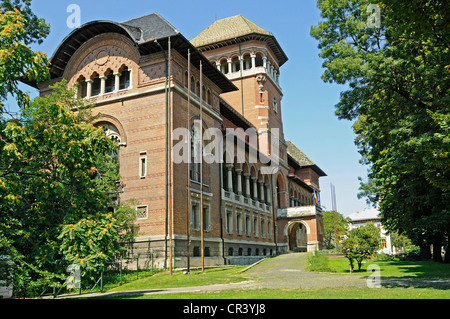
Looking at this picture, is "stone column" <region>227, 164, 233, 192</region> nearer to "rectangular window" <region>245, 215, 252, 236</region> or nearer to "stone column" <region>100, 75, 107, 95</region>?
"rectangular window" <region>245, 215, 252, 236</region>

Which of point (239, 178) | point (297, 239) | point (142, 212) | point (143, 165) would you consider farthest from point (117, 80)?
point (297, 239)

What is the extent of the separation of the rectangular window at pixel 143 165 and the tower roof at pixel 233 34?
2762 cm

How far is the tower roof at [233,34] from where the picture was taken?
49003 millimetres

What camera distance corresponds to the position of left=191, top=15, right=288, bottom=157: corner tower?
48.8 metres

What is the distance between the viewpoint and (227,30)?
51594mm

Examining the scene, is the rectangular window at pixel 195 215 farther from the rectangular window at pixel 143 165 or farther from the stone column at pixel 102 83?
the stone column at pixel 102 83

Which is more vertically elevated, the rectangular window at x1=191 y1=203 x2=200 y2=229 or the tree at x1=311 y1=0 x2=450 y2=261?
the tree at x1=311 y1=0 x2=450 y2=261

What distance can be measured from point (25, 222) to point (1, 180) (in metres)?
5.02

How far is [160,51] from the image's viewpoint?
27141mm

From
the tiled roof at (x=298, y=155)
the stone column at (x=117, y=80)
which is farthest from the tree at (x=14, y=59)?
the tiled roof at (x=298, y=155)

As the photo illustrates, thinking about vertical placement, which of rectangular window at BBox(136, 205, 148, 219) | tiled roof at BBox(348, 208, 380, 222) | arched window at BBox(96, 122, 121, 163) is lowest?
rectangular window at BBox(136, 205, 148, 219)

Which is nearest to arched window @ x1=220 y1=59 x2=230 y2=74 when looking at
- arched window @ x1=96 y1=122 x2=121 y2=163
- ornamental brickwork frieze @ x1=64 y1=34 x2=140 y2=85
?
ornamental brickwork frieze @ x1=64 y1=34 x2=140 y2=85

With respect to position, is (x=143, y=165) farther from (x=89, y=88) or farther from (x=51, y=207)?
(x=51, y=207)

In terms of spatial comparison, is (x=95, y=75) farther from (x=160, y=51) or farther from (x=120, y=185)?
(x=120, y=185)
